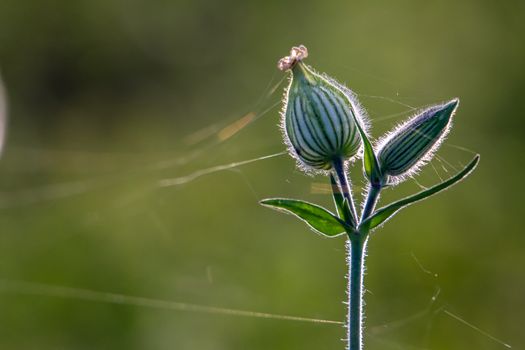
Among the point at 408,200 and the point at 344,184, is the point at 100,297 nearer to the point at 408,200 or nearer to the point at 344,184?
the point at 344,184

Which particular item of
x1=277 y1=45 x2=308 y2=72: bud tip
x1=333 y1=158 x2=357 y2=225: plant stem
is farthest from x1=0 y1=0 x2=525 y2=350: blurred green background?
x1=277 y1=45 x2=308 y2=72: bud tip

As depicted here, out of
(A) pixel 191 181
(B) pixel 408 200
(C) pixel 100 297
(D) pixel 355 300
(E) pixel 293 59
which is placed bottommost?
(D) pixel 355 300

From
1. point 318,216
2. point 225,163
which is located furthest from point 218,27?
point 318,216

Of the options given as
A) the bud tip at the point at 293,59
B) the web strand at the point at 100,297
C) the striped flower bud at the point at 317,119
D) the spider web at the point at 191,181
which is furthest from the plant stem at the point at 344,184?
the web strand at the point at 100,297

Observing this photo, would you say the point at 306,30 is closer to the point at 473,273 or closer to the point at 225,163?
the point at 225,163

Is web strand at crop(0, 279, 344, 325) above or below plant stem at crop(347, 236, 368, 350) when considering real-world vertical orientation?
above

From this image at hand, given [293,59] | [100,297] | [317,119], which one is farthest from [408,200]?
[100,297]

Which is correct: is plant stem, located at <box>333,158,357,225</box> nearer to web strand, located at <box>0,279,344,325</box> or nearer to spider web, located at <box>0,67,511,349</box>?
spider web, located at <box>0,67,511,349</box>
